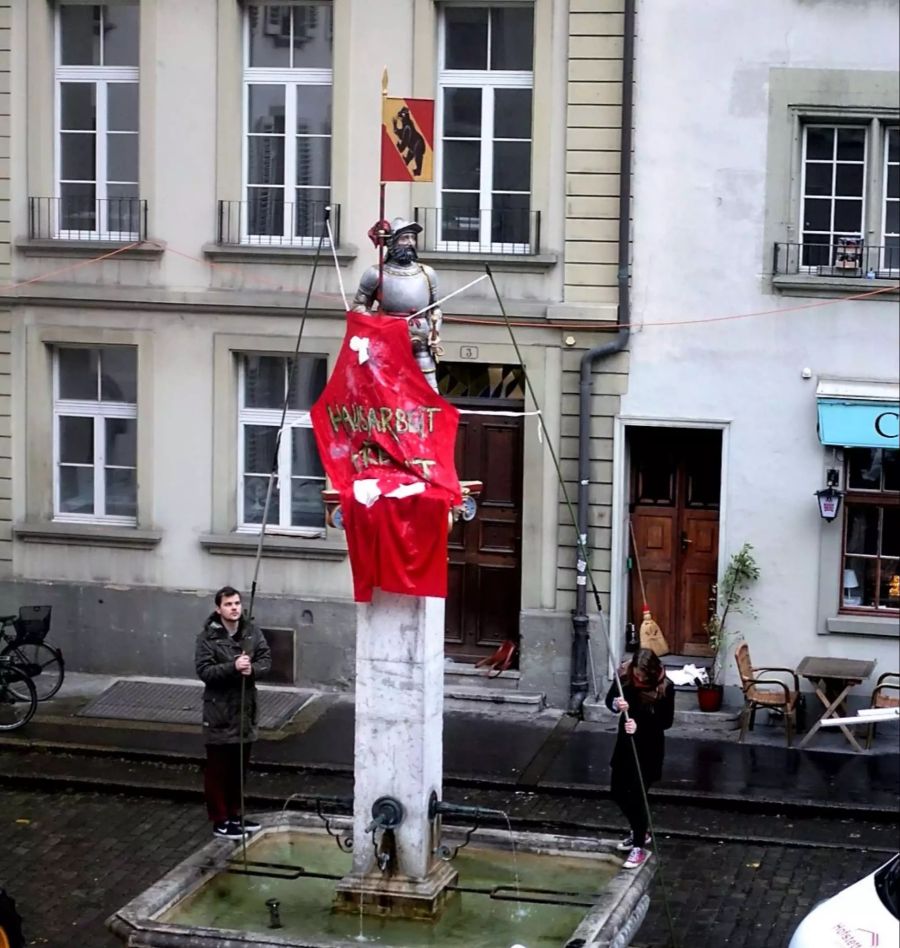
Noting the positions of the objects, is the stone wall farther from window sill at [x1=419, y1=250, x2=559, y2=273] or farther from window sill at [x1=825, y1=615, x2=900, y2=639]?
window sill at [x1=825, y1=615, x2=900, y2=639]

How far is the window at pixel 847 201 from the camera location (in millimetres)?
17297

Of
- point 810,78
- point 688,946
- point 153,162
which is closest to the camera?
point 688,946

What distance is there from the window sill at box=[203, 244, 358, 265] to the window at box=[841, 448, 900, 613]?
16.3ft

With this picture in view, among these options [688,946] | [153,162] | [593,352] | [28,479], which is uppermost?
[153,162]

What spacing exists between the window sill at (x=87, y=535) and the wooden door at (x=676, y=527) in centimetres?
465

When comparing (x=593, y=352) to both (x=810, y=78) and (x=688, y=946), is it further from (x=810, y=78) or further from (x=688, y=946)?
(x=688, y=946)

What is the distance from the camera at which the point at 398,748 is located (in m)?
11.5

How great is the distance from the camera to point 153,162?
1852 centimetres

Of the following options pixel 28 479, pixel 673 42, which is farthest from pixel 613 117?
pixel 28 479

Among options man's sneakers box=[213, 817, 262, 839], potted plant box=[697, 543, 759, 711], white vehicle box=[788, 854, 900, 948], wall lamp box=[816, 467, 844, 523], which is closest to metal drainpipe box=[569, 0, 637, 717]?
potted plant box=[697, 543, 759, 711]

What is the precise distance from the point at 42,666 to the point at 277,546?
2450mm

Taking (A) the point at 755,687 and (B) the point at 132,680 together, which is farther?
(B) the point at 132,680

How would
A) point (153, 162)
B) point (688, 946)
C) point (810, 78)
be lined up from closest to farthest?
point (688, 946), point (810, 78), point (153, 162)

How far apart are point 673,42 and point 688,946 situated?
856 centimetres
